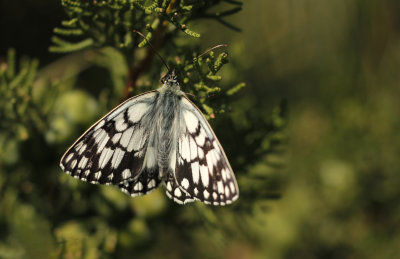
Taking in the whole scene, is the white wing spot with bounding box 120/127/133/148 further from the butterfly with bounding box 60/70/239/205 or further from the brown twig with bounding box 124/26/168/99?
the brown twig with bounding box 124/26/168/99

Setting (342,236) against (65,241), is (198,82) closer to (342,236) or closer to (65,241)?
(65,241)

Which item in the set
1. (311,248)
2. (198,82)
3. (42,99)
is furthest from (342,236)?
(42,99)

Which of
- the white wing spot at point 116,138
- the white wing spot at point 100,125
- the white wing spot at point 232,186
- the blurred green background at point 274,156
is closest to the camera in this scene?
the white wing spot at point 232,186

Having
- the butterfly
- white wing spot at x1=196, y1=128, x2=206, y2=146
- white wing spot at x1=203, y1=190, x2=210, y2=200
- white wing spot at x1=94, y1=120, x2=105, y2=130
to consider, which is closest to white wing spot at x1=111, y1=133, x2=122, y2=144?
the butterfly

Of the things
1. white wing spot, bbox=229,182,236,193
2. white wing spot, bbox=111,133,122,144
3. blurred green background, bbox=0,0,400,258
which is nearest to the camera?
white wing spot, bbox=229,182,236,193

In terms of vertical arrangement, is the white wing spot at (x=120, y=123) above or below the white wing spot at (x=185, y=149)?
above

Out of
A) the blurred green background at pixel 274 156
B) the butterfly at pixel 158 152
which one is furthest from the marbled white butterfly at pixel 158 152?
the blurred green background at pixel 274 156

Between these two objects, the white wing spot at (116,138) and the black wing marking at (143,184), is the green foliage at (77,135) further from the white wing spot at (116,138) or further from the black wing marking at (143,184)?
the black wing marking at (143,184)
